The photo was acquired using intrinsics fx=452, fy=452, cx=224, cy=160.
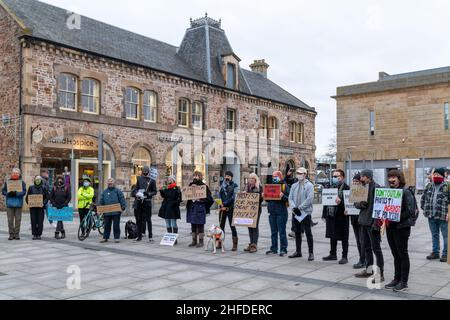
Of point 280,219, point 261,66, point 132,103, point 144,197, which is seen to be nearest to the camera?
point 280,219

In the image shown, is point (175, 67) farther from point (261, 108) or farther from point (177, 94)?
point (261, 108)

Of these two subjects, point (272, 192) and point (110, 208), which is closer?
point (272, 192)

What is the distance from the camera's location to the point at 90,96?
24.6m

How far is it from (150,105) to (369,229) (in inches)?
862

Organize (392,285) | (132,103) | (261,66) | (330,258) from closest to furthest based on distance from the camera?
(392,285) → (330,258) → (132,103) → (261,66)

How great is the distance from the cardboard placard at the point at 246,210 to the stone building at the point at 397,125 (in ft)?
79.1

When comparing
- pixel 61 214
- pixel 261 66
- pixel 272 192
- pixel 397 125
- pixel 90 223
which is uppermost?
pixel 261 66

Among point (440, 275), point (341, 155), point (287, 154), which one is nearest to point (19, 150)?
point (440, 275)

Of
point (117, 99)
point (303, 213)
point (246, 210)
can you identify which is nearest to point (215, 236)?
point (246, 210)

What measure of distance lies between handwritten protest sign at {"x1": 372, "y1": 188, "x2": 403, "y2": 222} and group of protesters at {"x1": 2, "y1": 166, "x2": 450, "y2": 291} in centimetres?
11

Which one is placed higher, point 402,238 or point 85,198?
point 85,198

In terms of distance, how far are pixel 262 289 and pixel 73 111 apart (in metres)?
19.1

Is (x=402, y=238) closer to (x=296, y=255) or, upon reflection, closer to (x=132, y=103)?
(x=296, y=255)

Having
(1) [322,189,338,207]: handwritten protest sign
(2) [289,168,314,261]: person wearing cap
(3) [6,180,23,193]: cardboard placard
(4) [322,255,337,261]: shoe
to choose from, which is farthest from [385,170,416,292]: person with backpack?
(3) [6,180,23,193]: cardboard placard
